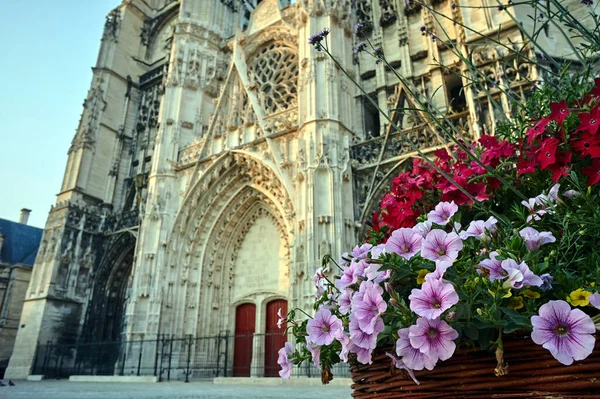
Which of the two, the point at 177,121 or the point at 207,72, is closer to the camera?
the point at 177,121

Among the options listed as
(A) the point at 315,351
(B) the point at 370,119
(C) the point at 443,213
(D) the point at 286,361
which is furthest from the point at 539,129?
(B) the point at 370,119

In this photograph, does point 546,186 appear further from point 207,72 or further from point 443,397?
point 207,72

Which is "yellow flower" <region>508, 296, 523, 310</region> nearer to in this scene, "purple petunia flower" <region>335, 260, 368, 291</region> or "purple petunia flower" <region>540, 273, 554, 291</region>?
"purple petunia flower" <region>540, 273, 554, 291</region>

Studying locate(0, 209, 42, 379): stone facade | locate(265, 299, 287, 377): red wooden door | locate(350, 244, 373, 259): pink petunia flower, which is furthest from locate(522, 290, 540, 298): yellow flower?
locate(0, 209, 42, 379): stone facade

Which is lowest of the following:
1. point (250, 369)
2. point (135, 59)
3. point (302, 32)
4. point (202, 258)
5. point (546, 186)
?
point (250, 369)

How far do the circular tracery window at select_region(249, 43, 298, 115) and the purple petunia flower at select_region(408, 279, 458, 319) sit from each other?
40.0ft

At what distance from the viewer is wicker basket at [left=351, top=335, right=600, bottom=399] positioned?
678 millimetres

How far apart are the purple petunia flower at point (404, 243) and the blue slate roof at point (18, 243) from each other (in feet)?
83.2

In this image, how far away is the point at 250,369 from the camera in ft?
35.1

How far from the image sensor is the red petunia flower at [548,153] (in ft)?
3.60

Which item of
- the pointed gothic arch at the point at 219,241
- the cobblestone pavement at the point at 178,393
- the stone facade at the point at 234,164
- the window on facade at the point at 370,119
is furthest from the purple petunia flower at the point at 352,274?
the window on facade at the point at 370,119

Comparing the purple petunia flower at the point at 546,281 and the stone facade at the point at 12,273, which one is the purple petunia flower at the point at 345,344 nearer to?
the purple petunia flower at the point at 546,281

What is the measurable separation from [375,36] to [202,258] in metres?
8.80

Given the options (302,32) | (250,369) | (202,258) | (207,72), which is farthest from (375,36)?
(250,369)
